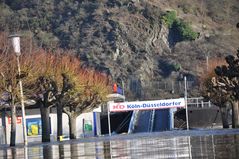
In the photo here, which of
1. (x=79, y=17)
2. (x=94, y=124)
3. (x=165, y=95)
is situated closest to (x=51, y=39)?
(x=79, y=17)

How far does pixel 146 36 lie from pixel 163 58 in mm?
8854

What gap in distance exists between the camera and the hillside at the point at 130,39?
16588 centimetres

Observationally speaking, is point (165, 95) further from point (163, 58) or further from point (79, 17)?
point (79, 17)

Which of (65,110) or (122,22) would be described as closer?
(65,110)

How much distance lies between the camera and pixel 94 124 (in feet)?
270

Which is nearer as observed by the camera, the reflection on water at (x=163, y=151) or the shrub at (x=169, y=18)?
the reflection on water at (x=163, y=151)

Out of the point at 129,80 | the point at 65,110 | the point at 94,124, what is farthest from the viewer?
the point at 129,80

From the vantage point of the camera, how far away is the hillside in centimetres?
16588

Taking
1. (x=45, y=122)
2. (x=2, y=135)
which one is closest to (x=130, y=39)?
(x=2, y=135)

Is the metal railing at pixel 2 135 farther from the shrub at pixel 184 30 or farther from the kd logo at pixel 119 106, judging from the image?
the shrub at pixel 184 30

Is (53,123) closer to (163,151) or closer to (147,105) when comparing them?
(147,105)

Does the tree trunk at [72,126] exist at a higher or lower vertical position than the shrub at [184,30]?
lower

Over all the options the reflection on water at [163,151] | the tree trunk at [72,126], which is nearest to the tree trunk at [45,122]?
the tree trunk at [72,126]

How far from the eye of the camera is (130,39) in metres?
179
